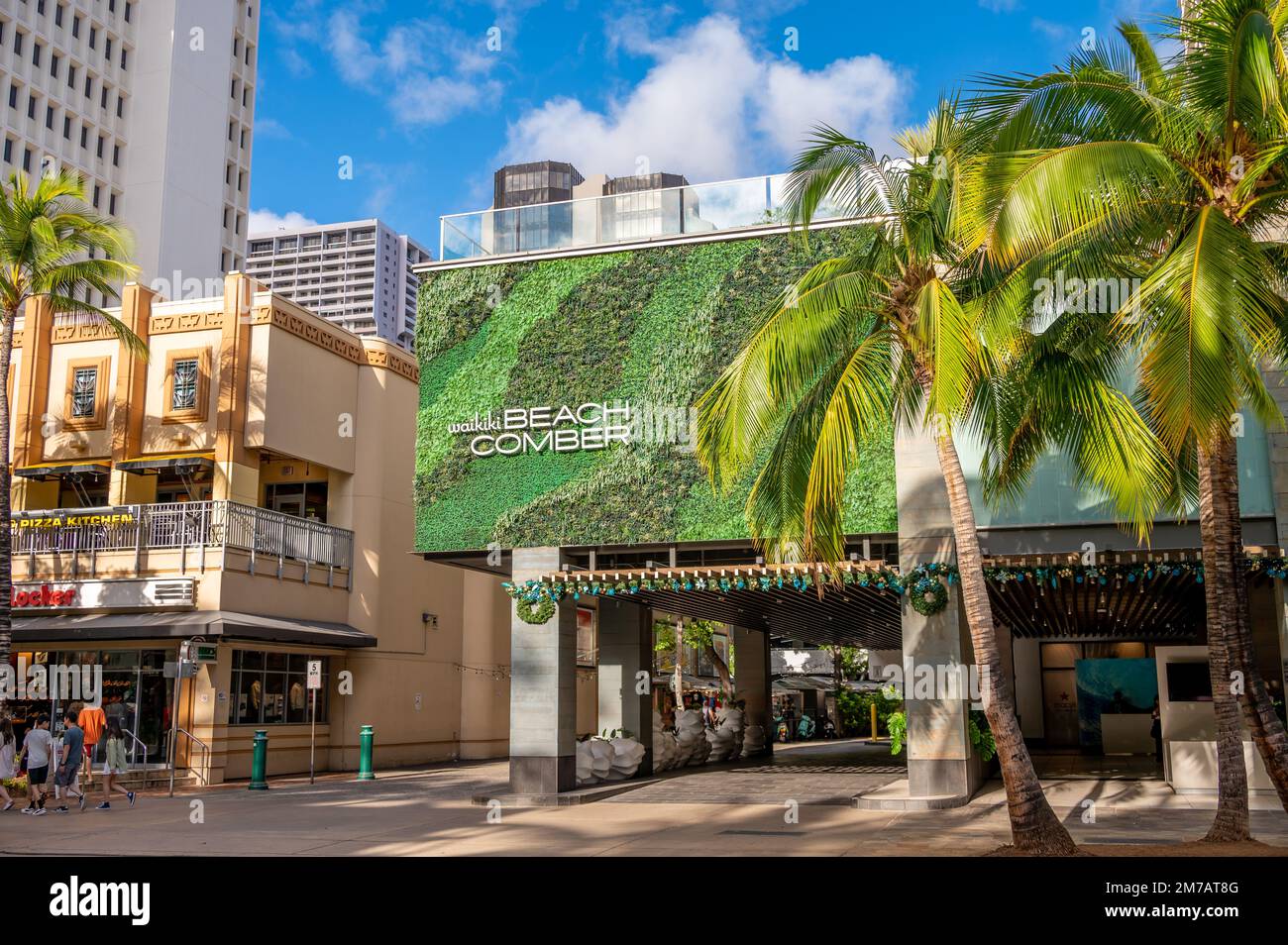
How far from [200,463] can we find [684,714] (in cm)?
1327

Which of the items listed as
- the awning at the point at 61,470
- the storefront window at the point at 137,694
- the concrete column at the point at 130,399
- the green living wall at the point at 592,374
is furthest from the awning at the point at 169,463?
the green living wall at the point at 592,374

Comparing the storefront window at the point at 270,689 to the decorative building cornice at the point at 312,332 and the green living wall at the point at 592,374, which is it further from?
the decorative building cornice at the point at 312,332

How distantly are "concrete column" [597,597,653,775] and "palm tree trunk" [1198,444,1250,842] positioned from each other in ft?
47.0

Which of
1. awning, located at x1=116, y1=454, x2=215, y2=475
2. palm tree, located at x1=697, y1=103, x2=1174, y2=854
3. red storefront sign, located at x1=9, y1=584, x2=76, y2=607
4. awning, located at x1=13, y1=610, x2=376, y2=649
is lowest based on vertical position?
awning, located at x1=13, y1=610, x2=376, y2=649

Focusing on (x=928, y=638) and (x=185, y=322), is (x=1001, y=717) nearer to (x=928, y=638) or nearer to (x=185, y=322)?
(x=928, y=638)

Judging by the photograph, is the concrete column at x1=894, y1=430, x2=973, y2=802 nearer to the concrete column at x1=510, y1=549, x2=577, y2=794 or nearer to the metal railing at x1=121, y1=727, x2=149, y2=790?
the concrete column at x1=510, y1=549, x2=577, y2=794

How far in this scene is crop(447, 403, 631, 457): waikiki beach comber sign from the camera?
69.0 feet

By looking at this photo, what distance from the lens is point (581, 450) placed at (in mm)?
21219

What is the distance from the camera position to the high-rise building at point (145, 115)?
201 ft

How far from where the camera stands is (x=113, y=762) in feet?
72.5

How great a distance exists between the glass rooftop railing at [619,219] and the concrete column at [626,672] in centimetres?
767

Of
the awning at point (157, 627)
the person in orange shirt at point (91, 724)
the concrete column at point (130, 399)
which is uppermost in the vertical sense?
the concrete column at point (130, 399)

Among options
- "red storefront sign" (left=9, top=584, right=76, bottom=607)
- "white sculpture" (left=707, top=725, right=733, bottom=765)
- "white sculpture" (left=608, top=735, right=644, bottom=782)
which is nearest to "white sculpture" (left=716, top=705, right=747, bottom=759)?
"white sculpture" (left=707, top=725, right=733, bottom=765)
